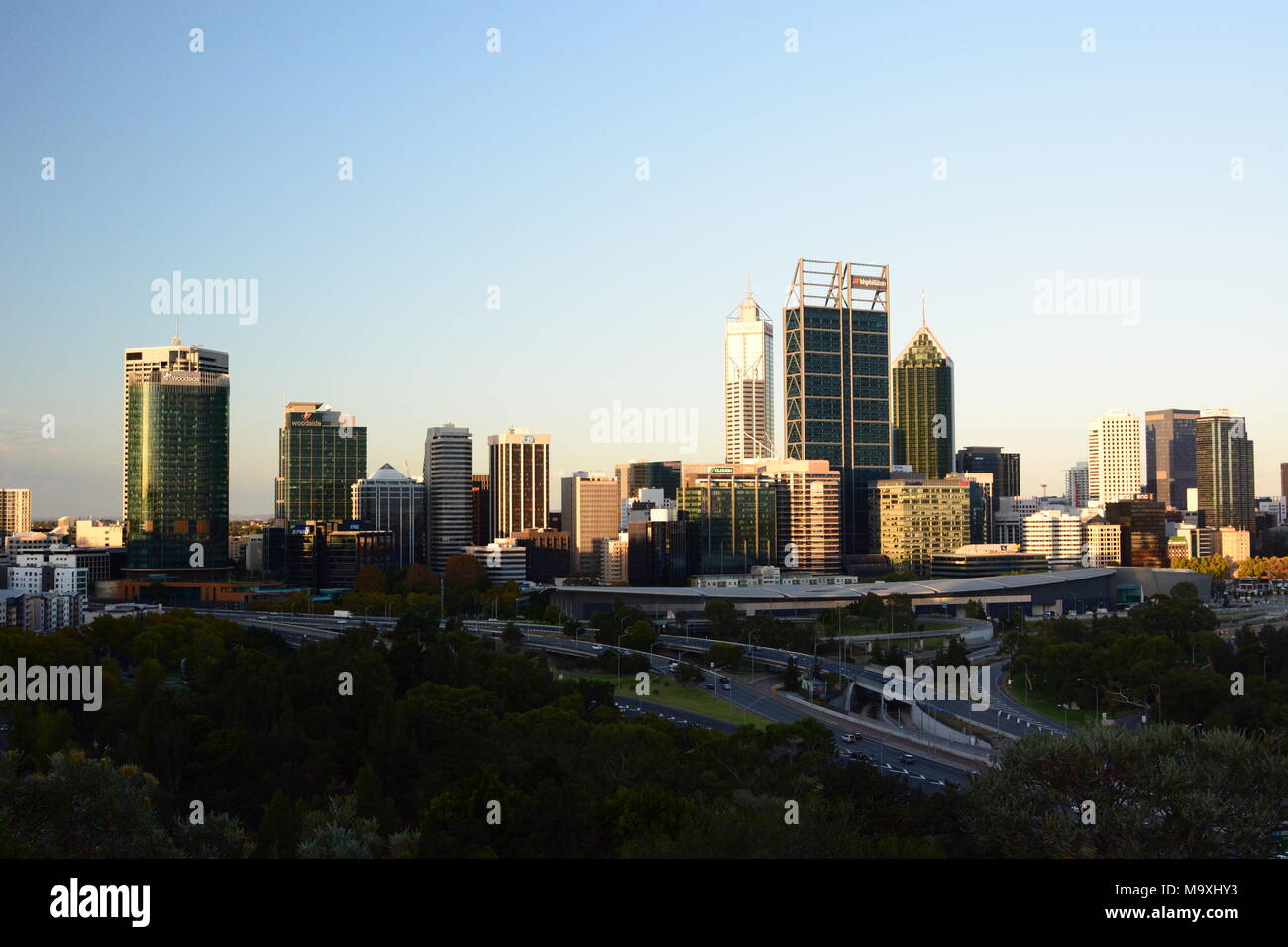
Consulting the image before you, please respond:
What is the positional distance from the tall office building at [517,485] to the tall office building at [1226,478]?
109 m

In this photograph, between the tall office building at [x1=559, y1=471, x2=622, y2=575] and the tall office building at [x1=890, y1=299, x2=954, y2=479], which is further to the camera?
the tall office building at [x1=890, y1=299, x2=954, y2=479]

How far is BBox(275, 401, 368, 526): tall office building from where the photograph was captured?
156m

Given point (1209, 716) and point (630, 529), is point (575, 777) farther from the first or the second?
point (630, 529)

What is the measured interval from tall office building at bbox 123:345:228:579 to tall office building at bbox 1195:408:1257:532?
15114 centimetres

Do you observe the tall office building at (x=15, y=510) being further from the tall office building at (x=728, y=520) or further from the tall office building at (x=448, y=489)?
the tall office building at (x=728, y=520)

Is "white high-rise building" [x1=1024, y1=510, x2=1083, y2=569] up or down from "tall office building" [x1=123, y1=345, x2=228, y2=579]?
down

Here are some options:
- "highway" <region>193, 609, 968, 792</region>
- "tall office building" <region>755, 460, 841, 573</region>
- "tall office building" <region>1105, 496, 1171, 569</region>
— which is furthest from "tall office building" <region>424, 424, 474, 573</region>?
"tall office building" <region>1105, 496, 1171, 569</region>

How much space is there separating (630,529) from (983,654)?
58426mm

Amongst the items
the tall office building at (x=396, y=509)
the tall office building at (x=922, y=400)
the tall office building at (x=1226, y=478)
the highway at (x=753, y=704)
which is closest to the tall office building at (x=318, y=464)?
the tall office building at (x=396, y=509)

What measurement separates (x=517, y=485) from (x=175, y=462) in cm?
5001

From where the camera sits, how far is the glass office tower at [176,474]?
408ft

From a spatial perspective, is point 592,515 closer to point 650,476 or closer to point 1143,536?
point 650,476

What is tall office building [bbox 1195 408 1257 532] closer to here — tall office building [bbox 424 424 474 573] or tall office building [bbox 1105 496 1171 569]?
tall office building [bbox 1105 496 1171 569]
